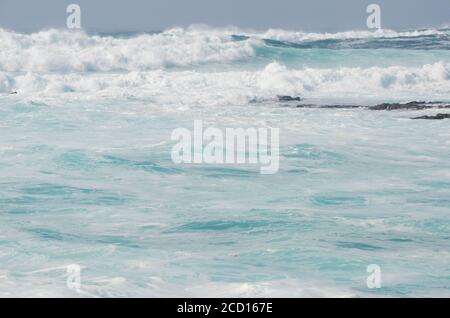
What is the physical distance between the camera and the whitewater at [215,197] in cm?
953

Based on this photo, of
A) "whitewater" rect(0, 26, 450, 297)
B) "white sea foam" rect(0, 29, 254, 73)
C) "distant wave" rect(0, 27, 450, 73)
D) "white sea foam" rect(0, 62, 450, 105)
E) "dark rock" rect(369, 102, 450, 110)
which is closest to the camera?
"whitewater" rect(0, 26, 450, 297)

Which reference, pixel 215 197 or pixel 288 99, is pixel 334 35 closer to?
pixel 288 99

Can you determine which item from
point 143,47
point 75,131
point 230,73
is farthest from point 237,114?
point 143,47

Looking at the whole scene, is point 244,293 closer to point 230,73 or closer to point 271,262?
point 271,262

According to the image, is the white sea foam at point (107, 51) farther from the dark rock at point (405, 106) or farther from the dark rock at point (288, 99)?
the dark rock at point (405, 106)

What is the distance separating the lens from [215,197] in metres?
13.7

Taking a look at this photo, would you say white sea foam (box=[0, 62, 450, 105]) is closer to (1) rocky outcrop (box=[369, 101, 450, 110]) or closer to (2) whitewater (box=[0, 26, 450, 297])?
(2) whitewater (box=[0, 26, 450, 297])

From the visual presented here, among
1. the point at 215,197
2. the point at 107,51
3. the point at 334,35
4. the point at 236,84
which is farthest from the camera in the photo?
the point at 334,35

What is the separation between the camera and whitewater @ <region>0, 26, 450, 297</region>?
31.3 feet

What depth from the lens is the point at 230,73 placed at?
3869 cm

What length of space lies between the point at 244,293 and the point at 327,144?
34.8ft


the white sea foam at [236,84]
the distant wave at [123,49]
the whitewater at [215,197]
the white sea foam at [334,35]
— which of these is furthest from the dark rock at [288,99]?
the white sea foam at [334,35]

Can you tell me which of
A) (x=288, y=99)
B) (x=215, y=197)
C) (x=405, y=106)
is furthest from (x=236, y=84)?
(x=215, y=197)

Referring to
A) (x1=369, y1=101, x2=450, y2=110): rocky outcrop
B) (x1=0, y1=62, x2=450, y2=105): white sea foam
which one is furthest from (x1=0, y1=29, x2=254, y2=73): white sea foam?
(x1=369, y1=101, x2=450, y2=110): rocky outcrop
